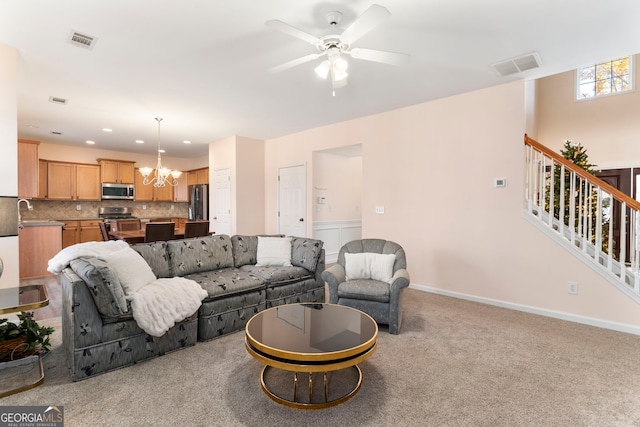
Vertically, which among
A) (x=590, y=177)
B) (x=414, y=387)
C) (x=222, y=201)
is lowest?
(x=414, y=387)

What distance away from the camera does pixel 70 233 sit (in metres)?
7.06

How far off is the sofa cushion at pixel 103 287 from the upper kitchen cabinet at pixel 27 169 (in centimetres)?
432

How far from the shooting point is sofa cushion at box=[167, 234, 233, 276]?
329 cm

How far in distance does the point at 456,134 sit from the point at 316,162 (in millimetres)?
2744

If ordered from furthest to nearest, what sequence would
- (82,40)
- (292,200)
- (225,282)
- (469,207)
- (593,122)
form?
(292,200) < (593,122) < (469,207) < (225,282) < (82,40)

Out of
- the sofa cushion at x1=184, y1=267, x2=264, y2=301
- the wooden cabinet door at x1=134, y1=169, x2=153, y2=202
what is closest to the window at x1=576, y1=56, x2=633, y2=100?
the sofa cushion at x1=184, y1=267, x2=264, y2=301

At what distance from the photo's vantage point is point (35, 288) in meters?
2.53

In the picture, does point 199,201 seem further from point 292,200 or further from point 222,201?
point 292,200

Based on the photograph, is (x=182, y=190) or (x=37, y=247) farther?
(x=182, y=190)

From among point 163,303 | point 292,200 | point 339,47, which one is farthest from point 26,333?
point 292,200

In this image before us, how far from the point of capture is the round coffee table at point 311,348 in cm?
175

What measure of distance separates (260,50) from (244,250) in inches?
90.1

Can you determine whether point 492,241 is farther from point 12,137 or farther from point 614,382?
point 12,137

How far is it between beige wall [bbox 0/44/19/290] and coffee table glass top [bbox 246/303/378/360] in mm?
2635
